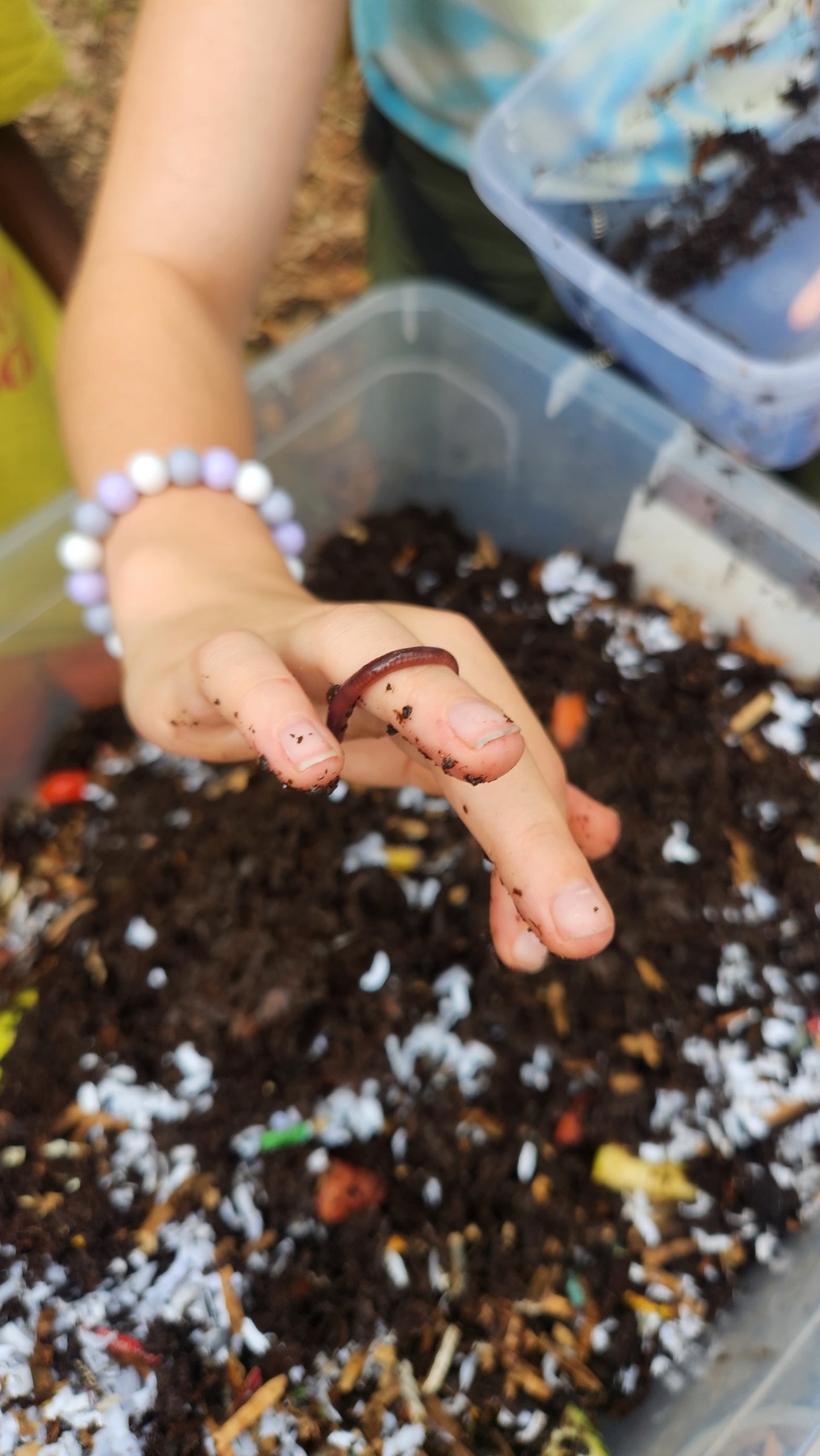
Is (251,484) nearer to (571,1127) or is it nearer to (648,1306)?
(571,1127)

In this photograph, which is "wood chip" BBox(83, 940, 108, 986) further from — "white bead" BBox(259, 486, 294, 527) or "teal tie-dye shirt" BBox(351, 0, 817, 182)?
"teal tie-dye shirt" BBox(351, 0, 817, 182)

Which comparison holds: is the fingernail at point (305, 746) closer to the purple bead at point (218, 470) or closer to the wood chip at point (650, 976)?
the purple bead at point (218, 470)

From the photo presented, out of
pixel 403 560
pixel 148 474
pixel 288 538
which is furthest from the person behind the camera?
pixel 403 560

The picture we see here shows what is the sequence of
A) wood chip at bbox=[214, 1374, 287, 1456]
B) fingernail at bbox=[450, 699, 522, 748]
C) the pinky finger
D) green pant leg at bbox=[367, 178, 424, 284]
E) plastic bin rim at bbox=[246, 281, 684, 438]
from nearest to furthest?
fingernail at bbox=[450, 699, 522, 748], the pinky finger, wood chip at bbox=[214, 1374, 287, 1456], plastic bin rim at bbox=[246, 281, 684, 438], green pant leg at bbox=[367, 178, 424, 284]

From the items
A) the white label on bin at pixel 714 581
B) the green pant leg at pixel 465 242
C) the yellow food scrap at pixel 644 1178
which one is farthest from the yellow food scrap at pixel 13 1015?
the green pant leg at pixel 465 242

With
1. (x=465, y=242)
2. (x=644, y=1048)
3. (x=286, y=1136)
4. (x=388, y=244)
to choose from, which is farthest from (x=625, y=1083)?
(x=388, y=244)

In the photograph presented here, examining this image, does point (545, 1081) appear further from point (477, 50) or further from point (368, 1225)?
point (477, 50)

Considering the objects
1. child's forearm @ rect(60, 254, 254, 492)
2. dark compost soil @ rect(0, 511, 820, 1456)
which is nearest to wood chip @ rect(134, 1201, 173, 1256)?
dark compost soil @ rect(0, 511, 820, 1456)
